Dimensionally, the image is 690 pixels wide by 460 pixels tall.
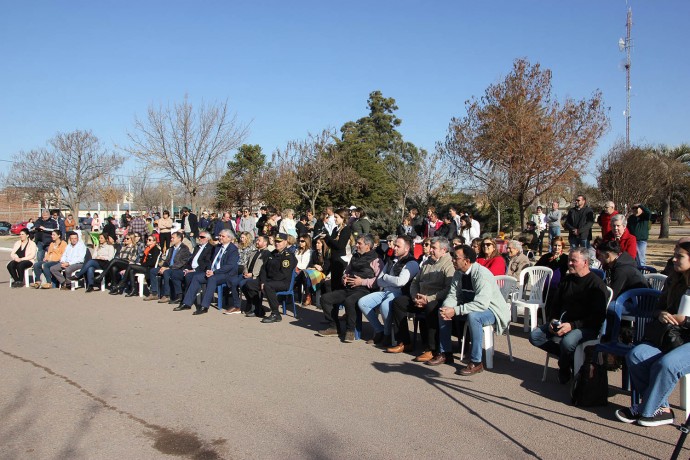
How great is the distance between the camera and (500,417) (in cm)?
482

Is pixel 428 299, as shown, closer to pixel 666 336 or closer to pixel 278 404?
pixel 278 404

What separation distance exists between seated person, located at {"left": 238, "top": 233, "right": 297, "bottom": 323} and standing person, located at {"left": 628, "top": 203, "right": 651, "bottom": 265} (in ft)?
21.2

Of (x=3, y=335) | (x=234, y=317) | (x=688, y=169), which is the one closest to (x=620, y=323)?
(x=234, y=317)

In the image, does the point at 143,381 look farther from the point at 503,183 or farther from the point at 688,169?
the point at 688,169

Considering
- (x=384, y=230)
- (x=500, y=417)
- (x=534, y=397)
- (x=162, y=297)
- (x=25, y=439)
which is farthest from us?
(x=384, y=230)

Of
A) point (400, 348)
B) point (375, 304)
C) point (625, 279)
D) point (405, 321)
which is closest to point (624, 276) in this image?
point (625, 279)

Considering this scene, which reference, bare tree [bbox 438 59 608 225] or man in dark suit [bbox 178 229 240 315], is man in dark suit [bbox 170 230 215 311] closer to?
man in dark suit [bbox 178 229 240 315]

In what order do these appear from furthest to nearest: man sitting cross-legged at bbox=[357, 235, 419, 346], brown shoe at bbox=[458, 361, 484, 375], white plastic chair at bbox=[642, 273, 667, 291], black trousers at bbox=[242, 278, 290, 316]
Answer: black trousers at bbox=[242, 278, 290, 316], man sitting cross-legged at bbox=[357, 235, 419, 346], white plastic chair at bbox=[642, 273, 667, 291], brown shoe at bbox=[458, 361, 484, 375]

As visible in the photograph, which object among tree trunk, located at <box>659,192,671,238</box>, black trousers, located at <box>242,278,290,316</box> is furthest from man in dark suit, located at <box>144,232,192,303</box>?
tree trunk, located at <box>659,192,671,238</box>

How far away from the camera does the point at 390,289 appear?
789cm

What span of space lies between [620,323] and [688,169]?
30622 mm

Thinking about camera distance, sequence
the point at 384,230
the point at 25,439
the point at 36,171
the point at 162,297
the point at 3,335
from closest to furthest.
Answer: the point at 25,439, the point at 3,335, the point at 162,297, the point at 384,230, the point at 36,171

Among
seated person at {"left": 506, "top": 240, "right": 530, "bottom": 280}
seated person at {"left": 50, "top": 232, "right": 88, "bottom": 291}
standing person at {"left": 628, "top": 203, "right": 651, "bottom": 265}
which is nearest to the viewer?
seated person at {"left": 506, "top": 240, "right": 530, "bottom": 280}

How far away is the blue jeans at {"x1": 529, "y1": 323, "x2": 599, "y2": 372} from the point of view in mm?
5547
